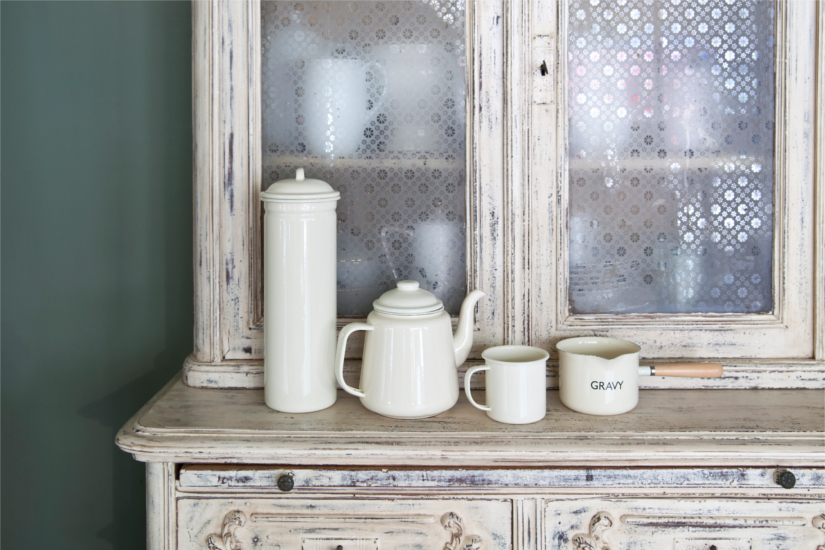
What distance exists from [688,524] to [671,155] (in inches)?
31.1

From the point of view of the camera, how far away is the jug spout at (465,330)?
4.69ft

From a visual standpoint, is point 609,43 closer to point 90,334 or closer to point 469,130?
point 469,130

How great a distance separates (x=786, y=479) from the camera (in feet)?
3.98

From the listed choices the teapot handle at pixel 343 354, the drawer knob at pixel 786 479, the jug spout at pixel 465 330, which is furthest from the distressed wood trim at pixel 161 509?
the drawer knob at pixel 786 479

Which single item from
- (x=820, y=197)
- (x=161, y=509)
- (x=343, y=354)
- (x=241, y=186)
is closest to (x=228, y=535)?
(x=161, y=509)

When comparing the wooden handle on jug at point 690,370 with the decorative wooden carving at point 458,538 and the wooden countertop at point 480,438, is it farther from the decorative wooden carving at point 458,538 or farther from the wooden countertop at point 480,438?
the decorative wooden carving at point 458,538

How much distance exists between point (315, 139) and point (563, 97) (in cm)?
57

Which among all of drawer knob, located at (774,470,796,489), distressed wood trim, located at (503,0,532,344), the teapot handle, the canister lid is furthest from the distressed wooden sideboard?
the canister lid

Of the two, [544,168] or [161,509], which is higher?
[544,168]

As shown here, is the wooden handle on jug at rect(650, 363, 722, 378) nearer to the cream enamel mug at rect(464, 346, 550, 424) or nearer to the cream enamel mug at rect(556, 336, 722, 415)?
the cream enamel mug at rect(556, 336, 722, 415)

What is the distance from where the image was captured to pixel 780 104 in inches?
60.0

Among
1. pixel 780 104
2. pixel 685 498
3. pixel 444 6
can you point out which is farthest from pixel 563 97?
pixel 685 498

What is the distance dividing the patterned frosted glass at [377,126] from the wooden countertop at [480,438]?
1.15 ft

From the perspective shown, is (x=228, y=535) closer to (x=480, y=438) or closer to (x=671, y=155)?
(x=480, y=438)
